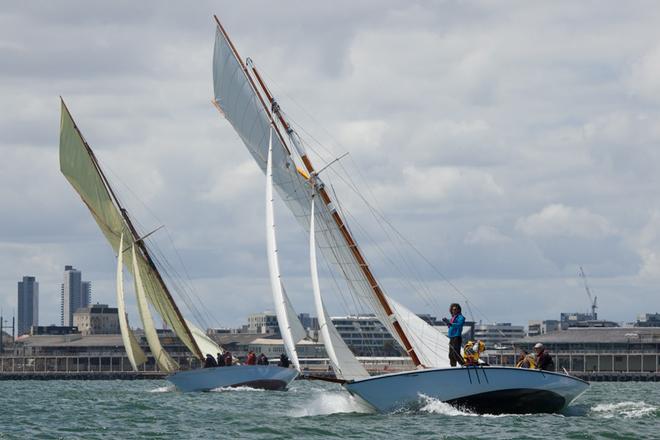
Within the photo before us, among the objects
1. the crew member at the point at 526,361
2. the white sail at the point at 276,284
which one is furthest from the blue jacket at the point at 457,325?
the white sail at the point at 276,284

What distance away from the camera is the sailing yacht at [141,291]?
87.7 m

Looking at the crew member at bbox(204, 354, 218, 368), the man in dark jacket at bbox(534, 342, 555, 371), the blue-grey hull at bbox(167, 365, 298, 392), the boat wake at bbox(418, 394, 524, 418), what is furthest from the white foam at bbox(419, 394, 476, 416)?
the crew member at bbox(204, 354, 218, 368)

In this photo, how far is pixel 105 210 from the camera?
9538 cm

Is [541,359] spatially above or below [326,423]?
above

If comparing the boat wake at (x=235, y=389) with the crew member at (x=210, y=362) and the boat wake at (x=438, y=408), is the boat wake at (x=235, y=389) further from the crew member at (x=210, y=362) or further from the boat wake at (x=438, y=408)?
the boat wake at (x=438, y=408)

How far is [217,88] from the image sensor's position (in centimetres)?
6247

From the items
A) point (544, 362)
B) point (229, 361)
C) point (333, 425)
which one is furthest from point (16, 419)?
point (229, 361)

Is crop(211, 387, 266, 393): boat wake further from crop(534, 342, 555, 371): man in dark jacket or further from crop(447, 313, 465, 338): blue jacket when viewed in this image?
crop(447, 313, 465, 338): blue jacket

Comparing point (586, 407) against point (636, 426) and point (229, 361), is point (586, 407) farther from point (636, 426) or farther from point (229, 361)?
point (229, 361)

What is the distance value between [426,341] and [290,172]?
849 cm

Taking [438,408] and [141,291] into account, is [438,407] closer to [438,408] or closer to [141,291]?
[438,408]

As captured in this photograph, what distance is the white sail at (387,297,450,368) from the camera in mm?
54281

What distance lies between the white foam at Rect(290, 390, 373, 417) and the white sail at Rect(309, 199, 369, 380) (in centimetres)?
104

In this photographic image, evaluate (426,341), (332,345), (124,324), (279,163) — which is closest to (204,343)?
(124,324)
